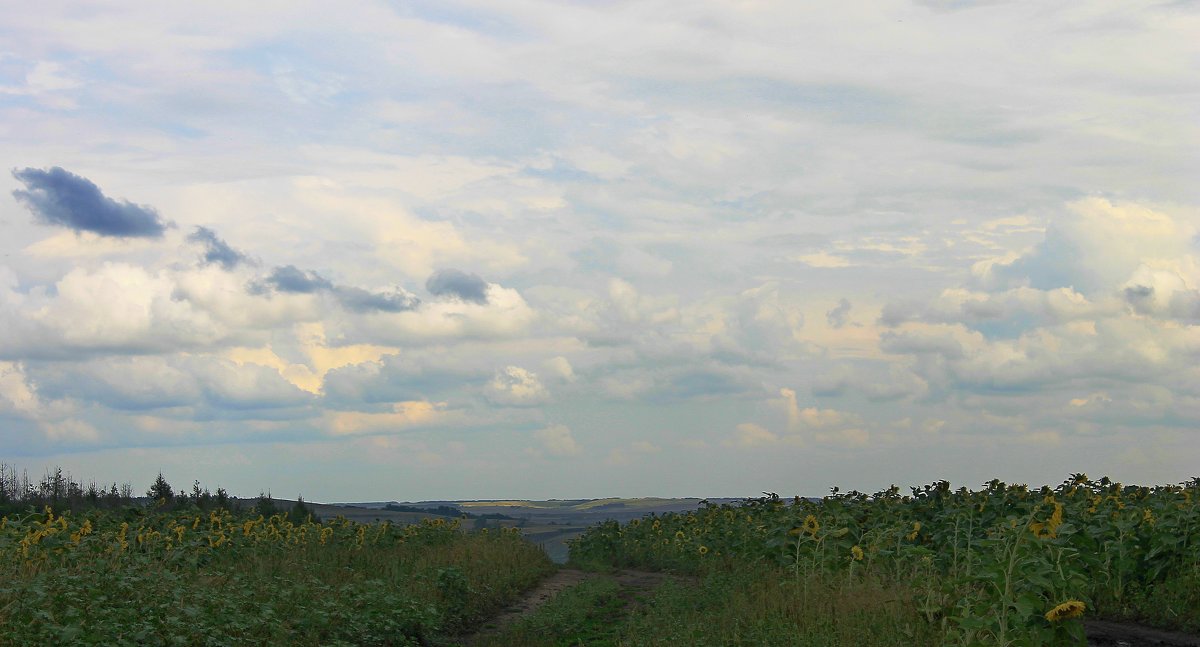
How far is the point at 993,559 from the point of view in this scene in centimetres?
1031

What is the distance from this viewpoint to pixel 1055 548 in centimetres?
1088

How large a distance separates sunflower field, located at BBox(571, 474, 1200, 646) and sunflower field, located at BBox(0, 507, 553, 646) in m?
4.46

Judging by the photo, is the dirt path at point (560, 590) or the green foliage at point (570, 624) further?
the dirt path at point (560, 590)

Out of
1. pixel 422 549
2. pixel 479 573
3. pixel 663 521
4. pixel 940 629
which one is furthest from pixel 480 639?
pixel 663 521

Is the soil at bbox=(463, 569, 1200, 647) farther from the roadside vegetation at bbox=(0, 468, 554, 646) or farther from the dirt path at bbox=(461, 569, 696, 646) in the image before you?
the roadside vegetation at bbox=(0, 468, 554, 646)

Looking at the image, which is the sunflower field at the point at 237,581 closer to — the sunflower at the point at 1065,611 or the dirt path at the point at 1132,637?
the sunflower at the point at 1065,611

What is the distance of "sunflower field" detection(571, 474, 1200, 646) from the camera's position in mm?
8828

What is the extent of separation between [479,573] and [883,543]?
7477 mm

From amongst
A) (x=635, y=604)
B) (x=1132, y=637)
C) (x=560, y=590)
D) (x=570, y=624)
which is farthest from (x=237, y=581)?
(x=1132, y=637)

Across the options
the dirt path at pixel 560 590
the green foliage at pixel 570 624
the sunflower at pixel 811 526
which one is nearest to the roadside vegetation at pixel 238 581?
the dirt path at pixel 560 590

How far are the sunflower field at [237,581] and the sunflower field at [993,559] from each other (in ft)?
14.6

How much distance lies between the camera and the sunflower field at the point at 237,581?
1048cm

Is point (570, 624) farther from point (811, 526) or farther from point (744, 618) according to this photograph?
point (811, 526)

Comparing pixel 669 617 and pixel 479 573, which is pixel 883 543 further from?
pixel 479 573
